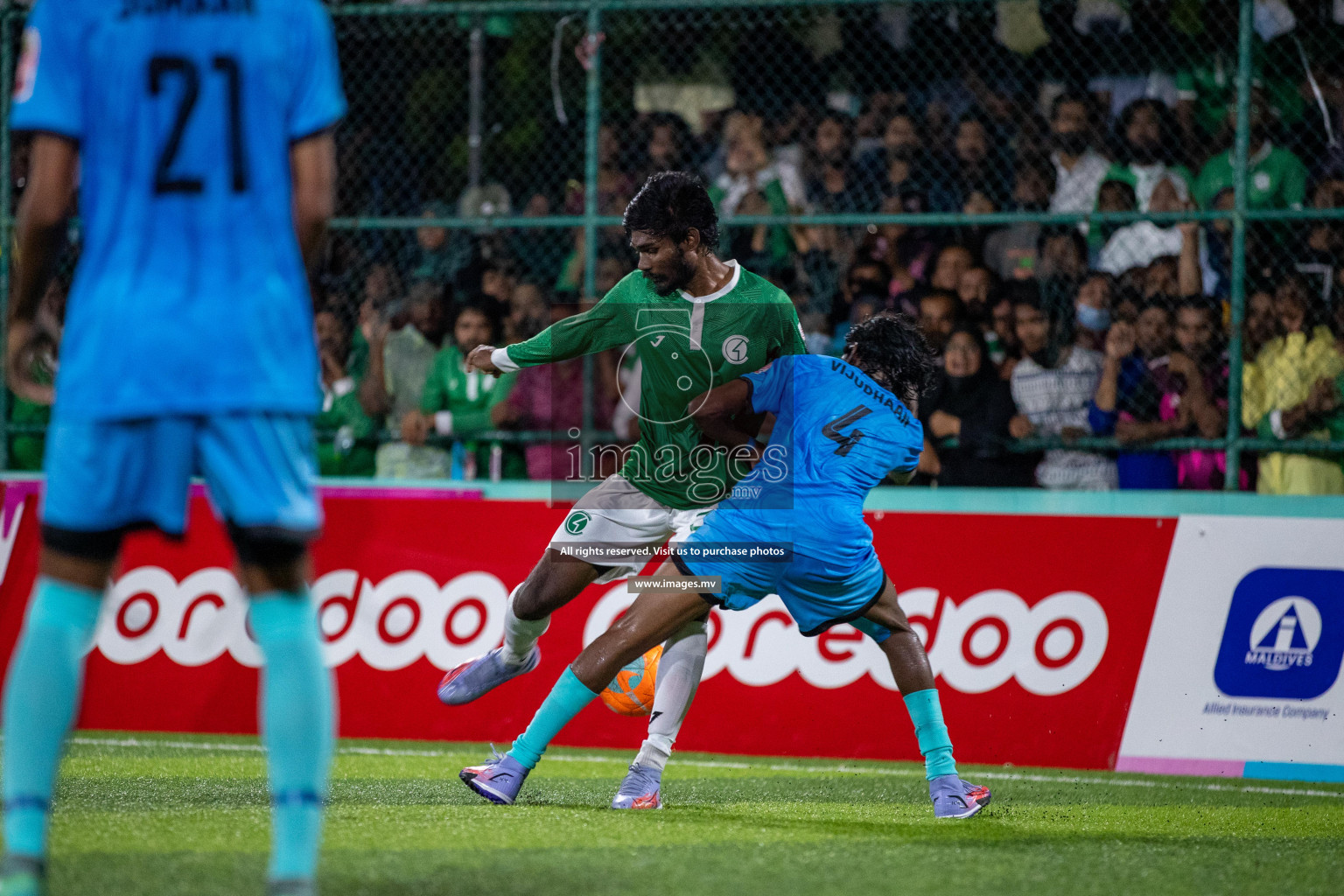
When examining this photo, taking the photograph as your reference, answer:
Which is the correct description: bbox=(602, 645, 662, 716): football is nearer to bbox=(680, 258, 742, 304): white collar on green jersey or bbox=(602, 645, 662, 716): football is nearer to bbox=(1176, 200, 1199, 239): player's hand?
bbox=(680, 258, 742, 304): white collar on green jersey

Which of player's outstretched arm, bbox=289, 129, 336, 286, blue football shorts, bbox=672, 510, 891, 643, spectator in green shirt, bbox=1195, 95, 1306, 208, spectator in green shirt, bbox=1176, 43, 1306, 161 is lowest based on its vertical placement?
blue football shorts, bbox=672, 510, 891, 643

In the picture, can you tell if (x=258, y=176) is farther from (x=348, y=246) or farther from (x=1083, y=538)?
(x=348, y=246)

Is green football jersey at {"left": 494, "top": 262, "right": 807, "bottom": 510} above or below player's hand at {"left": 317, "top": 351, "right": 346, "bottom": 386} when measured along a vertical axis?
above

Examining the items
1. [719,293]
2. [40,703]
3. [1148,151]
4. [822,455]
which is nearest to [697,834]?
[822,455]

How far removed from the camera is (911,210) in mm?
9562

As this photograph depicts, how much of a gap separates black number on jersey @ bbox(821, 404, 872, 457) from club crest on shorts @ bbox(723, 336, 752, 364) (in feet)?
1.59

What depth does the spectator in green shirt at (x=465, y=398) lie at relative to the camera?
9.09 meters

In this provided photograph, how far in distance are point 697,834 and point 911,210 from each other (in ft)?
18.5

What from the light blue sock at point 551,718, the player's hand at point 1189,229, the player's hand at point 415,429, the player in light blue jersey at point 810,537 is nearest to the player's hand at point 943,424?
the player's hand at point 1189,229

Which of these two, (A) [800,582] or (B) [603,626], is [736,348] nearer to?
(A) [800,582]

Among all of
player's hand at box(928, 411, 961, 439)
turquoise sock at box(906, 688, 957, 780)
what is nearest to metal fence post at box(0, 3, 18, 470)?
player's hand at box(928, 411, 961, 439)

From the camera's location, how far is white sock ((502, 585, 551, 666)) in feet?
19.7

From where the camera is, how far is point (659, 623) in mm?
5379

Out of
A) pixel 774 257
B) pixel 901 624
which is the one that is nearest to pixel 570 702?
pixel 901 624
